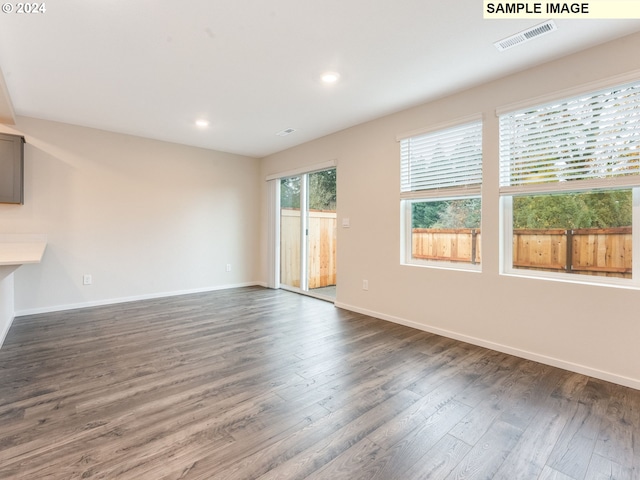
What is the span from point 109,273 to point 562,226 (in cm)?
560

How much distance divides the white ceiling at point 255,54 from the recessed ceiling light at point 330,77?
0.06 metres

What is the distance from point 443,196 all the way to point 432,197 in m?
0.12

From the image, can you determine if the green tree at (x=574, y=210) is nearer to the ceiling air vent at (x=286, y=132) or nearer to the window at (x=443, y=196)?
the window at (x=443, y=196)

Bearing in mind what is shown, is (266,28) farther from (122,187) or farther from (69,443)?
(122,187)

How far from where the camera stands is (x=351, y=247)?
4363 millimetres

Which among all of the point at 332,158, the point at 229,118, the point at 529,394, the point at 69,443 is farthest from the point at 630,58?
the point at 69,443

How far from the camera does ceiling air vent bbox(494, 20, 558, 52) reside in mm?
2166

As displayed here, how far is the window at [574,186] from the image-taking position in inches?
92.2

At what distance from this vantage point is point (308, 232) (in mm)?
5457

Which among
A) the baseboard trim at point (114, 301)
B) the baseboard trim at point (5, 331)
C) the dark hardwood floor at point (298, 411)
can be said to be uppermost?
the baseboard trim at point (114, 301)

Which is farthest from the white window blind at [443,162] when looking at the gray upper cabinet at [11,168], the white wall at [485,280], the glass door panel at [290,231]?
the gray upper cabinet at [11,168]

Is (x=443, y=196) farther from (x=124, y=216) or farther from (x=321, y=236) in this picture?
(x=124, y=216)

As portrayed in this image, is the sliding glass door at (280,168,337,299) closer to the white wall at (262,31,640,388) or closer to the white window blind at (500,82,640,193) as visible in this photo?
the white wall at (262,31,640,388)

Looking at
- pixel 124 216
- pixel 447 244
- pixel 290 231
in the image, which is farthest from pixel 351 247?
pixel 124 216
